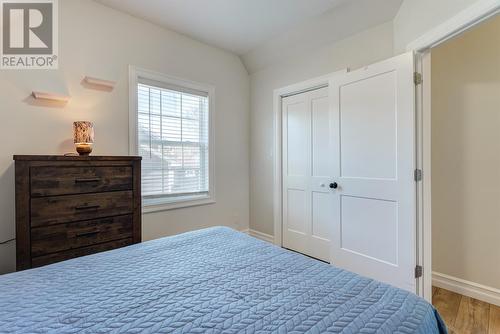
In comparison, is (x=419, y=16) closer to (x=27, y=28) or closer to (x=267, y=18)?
(x=267, y=18)

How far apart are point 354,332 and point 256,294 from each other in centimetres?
35

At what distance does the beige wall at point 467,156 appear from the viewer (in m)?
2.09

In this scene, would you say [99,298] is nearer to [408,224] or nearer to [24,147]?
[24,147]

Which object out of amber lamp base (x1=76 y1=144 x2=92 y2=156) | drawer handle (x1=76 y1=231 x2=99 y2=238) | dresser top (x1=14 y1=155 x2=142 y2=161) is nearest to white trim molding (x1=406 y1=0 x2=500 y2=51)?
dresser top (x1=14 y1=155 x2=142 y2=161)

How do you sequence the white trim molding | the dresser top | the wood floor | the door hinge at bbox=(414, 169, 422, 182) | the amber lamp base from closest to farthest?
the white trim molding
the dresser top
the wood floor
the door hinge at bbox=(414, 169, 422, 182)
the amber lamp base

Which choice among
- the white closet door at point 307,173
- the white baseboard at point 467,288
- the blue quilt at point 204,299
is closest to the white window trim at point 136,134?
the white closet door at point 307,173

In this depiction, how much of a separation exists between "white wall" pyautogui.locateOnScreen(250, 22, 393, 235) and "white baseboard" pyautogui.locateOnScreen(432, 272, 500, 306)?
1.89 meters

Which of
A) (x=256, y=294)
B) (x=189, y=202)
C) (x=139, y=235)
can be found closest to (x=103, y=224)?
(x=139, y=235)

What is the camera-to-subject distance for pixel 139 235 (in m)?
2.15

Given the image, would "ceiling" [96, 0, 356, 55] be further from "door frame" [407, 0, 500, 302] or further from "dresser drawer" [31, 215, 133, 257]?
"dresser drawer" [31, 215, 133, 257]

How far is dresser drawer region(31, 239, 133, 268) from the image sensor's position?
169 cm

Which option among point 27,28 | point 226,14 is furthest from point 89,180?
point 226,14

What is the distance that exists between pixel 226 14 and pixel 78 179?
2098mm

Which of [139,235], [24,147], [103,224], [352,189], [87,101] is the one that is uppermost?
[87,101]
